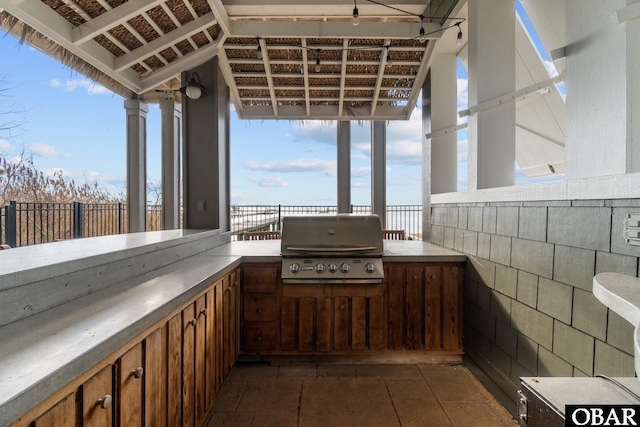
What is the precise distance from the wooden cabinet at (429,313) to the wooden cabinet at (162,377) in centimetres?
129

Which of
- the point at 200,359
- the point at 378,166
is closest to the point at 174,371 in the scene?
the point at 200,359

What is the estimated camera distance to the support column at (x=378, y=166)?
5723 millimetres

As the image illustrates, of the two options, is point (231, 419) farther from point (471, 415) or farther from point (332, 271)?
point (471, 415)

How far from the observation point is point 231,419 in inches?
76.1

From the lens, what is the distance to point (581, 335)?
4.58 ft

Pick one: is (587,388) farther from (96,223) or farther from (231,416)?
(96,223)

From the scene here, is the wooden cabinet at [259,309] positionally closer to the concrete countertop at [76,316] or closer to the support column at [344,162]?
the concrete countertop at [76,316]

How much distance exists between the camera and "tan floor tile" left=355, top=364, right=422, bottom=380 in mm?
2438

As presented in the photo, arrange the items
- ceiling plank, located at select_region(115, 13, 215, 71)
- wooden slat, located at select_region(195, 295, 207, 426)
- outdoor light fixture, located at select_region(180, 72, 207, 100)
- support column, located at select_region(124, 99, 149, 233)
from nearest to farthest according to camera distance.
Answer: wooden slat, located at select_region(195, 295, 207, 426) < ceiling plank, located at select_region(115, 13, 215, 71) < outdoor light fixture, located at select_region(180, 72, 207, 100) < support column, located at select_region(124, 99, 149, 233)

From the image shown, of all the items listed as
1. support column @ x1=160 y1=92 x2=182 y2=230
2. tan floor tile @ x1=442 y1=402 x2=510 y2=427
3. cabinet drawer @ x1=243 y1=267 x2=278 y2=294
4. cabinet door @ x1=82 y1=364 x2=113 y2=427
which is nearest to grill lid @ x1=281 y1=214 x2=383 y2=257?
cabinet drawer @ x1=243 y1=267 x2=278 y2=294

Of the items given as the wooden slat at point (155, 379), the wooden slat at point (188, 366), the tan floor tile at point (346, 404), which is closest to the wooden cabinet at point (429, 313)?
the tan floor tile at point (346, 404)

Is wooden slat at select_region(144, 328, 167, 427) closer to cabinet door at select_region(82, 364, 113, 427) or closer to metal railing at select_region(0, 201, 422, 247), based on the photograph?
cabinet door at select_region(82, 364, 113, 427)

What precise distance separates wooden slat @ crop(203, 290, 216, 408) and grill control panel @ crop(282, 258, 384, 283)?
0.70m

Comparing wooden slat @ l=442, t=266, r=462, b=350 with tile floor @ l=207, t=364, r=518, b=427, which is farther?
wooden slat @ l=442, t=266, r=462, b=350
